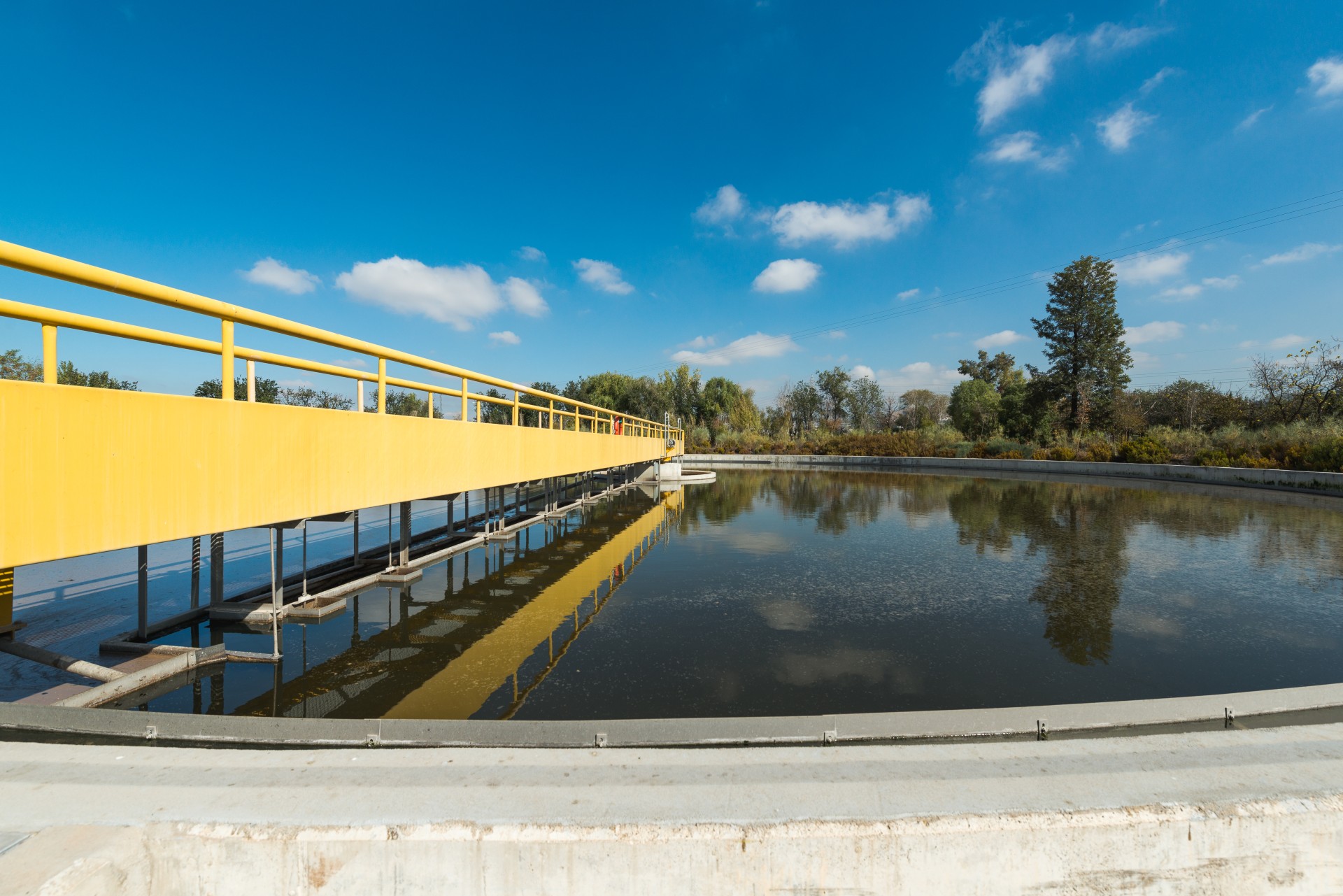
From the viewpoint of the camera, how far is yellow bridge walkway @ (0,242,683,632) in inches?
89.5

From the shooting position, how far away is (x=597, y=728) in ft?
8.60

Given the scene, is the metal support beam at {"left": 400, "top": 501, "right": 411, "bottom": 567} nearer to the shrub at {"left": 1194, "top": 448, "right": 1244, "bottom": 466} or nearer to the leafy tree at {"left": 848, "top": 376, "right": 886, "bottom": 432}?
the shrub at {"left": 1194, "top": 448, "right": 1244, "bottom": 466}

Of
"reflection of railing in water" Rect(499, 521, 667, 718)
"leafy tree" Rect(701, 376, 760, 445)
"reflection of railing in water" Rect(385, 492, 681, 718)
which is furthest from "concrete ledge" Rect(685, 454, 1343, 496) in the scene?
"reflection of railing in water" Rect(385, 492, 681, 718)

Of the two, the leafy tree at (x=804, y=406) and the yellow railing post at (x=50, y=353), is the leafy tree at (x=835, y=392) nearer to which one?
the leafy tree at (x=804, y=406)

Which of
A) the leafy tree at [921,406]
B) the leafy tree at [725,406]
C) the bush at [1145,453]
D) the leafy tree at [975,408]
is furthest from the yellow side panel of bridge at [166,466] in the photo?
the leafy tree at [921,406]

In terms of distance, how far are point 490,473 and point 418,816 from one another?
5.19 metres

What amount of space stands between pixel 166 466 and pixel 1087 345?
42828mm

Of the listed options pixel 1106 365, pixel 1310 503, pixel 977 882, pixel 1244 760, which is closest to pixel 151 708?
pixel 977 882

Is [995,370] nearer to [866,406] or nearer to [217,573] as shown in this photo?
[866,406]

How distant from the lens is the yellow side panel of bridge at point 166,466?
2.26 m

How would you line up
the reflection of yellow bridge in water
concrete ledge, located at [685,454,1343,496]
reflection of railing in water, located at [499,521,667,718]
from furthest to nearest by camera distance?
concrete ledge, located at [685,454,1343,496], reflection of railing in water, located at [499,521,667,718], the reflection of yellow bridge in water

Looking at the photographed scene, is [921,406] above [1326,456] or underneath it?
above

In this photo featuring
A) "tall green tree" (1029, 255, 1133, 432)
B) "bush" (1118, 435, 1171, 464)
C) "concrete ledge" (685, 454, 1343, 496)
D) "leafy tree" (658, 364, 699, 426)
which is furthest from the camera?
"leafy tree" (658, 364, 699, 426)

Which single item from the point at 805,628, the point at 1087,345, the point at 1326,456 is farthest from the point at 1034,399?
the point at 805,628
